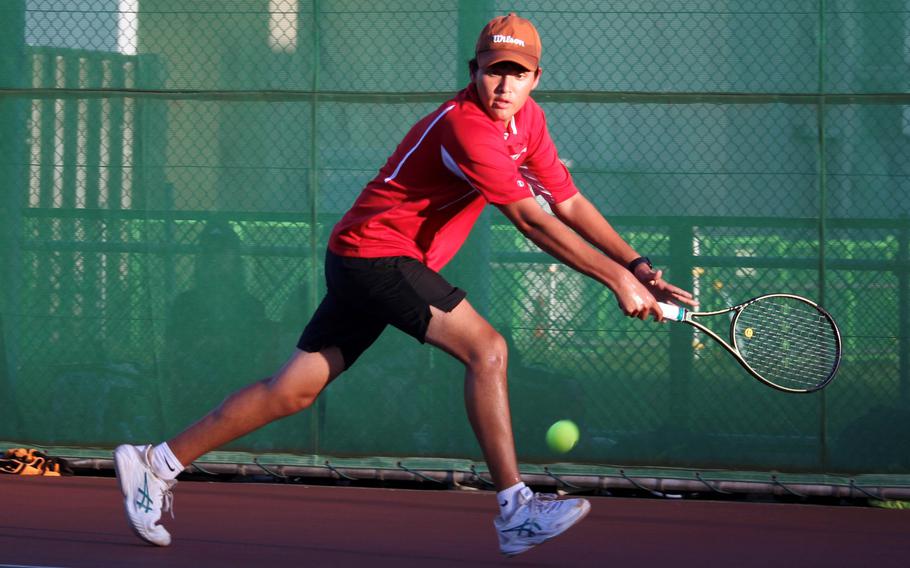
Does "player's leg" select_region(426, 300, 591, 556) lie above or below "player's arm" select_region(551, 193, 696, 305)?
below

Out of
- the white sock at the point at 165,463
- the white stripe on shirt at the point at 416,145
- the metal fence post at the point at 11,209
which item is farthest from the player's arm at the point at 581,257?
the metal fence post at the point at 11,209

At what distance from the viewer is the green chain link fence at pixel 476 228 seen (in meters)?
5.27

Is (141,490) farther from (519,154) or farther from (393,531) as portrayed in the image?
(519,154)

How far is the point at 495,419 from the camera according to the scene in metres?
3.50

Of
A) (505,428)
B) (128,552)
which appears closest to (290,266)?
(128,552)

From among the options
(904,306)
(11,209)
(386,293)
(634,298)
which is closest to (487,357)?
(386,293)

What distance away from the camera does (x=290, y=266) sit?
5547 mm

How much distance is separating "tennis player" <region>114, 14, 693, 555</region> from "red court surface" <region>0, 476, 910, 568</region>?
312mm

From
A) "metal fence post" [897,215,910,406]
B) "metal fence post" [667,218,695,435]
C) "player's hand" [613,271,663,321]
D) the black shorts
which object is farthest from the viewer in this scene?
"metal fence post" [667,218,695,435]

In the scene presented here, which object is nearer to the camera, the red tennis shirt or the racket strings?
the red tennis shirt

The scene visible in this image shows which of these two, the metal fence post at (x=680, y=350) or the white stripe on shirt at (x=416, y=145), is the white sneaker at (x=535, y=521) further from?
the metal fence post at (x=680, y=350)

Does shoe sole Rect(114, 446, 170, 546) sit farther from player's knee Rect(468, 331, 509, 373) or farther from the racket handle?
the racket handle

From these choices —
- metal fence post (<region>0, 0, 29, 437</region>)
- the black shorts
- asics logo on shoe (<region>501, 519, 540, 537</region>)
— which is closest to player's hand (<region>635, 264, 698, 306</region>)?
the black shorts

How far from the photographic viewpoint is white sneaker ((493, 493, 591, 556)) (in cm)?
338
